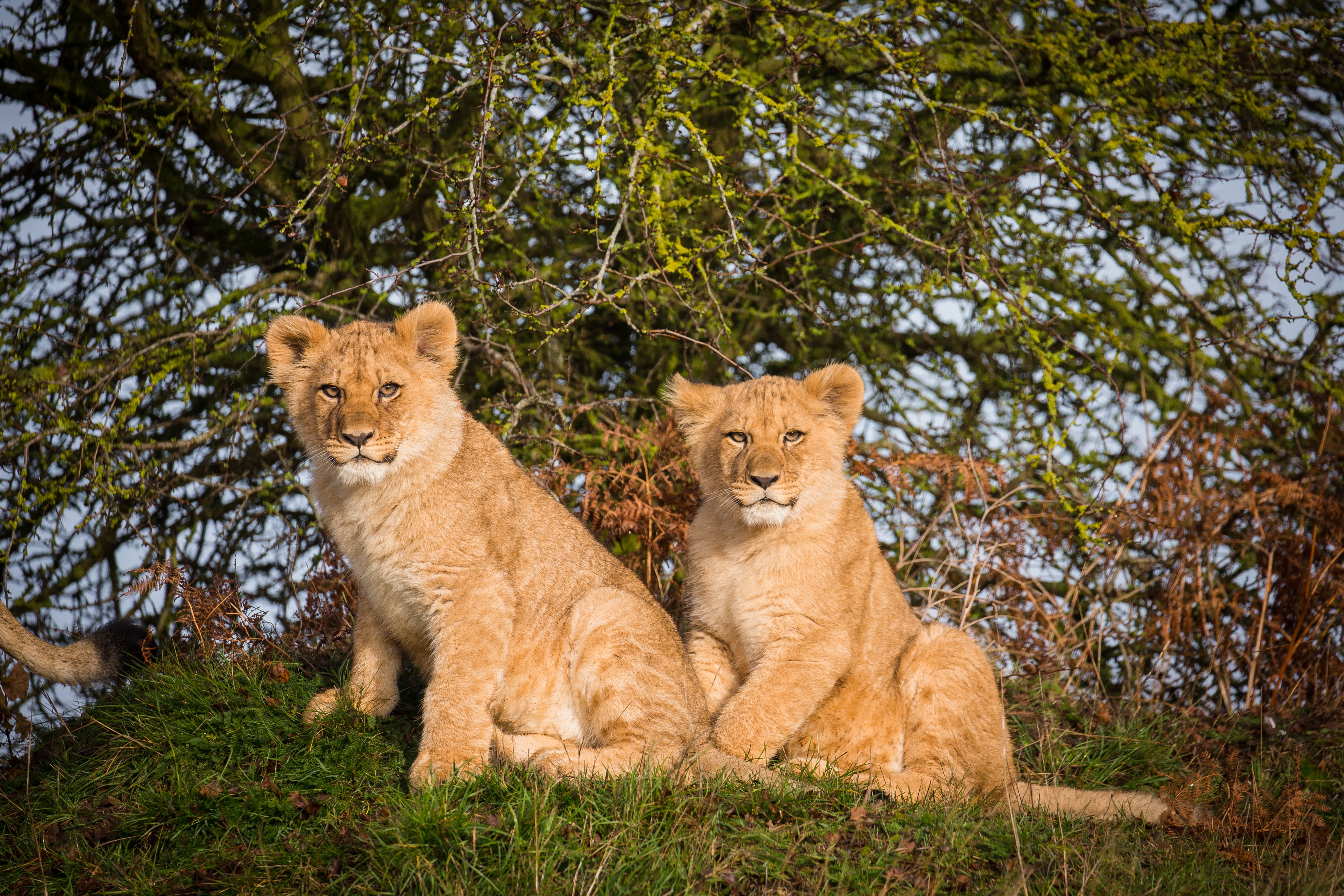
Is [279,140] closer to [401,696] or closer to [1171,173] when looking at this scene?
[401,696]

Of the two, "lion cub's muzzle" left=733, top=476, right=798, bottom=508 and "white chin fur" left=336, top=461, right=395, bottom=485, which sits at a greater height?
"white chin fur" left=336, top=461, right=395, bottom=485

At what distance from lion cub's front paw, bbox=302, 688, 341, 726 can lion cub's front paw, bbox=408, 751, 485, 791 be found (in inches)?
38.2

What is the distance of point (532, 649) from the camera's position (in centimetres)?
563

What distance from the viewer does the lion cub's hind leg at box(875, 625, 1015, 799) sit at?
5699mm

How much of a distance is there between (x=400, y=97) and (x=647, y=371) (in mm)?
3290

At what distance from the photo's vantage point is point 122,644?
6.23 m

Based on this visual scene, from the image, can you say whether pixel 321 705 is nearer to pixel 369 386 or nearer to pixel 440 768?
pixel 440 768

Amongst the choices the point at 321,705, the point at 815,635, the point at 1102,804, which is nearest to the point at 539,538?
the point at 321,705

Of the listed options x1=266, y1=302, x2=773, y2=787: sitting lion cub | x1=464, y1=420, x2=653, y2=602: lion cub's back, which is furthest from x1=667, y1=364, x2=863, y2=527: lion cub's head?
x1=266, y1=302, x2=773, y2=787: sitting lion cub

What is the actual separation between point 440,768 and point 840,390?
126 inches

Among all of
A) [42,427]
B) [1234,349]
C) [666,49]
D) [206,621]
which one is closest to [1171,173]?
[1234,349]

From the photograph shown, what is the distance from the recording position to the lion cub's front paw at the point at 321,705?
583 centimetres

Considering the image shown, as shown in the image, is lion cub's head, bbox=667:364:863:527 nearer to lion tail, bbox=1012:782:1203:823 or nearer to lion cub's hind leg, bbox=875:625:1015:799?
lion cub's hind leg, bbox=875:625:1015:799

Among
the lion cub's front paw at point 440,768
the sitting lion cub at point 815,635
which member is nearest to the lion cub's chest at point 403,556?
the lion cub's front paw at point 440,768
